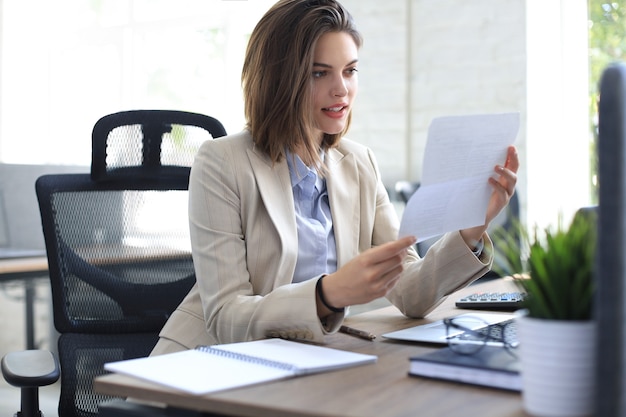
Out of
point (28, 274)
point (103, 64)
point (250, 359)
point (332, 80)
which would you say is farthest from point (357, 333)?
point (103, 64)

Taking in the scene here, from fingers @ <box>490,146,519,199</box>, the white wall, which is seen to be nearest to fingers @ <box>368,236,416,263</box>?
fingers @ <box>490,146,519,199</box>

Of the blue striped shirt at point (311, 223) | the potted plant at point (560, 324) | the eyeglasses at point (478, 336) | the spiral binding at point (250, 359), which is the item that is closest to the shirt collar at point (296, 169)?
the blue striped shirt at point (311, 223)

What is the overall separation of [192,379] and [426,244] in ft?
5.80

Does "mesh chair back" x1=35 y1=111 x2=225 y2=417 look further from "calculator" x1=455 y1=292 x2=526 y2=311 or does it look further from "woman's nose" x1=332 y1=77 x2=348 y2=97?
"calculator" x1=455 y1=292 x2=526 y2=311

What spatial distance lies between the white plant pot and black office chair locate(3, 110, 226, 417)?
101cm

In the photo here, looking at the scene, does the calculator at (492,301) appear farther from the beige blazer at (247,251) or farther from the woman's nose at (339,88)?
the woman's nose at (339,88)

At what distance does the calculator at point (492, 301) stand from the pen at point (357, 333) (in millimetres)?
369

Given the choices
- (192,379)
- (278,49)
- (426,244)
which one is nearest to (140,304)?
(278,49)

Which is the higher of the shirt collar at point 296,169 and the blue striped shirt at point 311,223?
the shirt collar at point 296,169

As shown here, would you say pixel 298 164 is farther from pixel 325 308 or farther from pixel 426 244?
pixel 426 244

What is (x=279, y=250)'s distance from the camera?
1.36 meters

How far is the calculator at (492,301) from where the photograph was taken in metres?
1.48

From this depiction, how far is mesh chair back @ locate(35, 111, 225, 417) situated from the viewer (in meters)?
1.58

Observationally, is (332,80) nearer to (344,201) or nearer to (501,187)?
(344,201)
